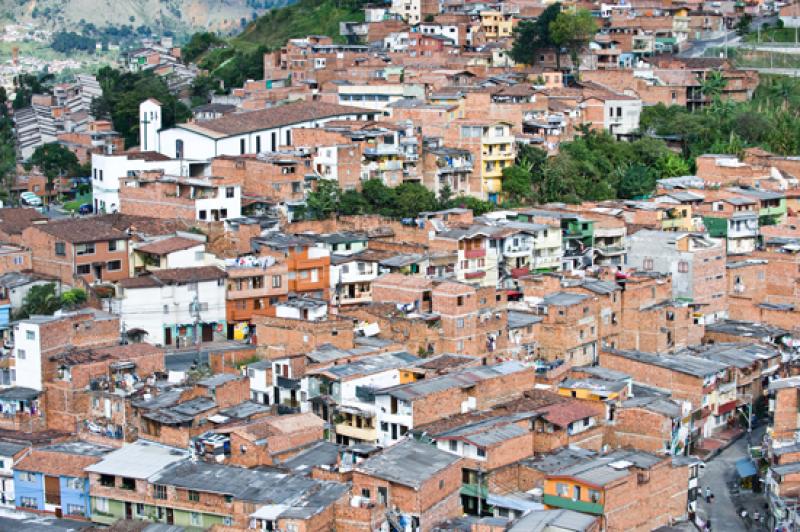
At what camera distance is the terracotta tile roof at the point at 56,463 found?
24766mm

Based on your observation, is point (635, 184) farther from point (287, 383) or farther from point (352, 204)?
point (287, 383)

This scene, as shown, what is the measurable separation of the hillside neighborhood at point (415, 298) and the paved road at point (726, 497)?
0.32 ft

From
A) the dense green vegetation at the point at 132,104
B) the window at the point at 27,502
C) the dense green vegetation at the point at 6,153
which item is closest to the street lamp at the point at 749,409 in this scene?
the window at the point at 27,502

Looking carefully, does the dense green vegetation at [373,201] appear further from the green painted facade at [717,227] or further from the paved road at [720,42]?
the paved road at [720,42]

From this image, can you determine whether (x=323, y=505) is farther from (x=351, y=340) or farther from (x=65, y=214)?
(x=65, y=214)

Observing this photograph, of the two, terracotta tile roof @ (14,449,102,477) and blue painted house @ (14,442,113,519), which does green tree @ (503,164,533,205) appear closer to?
blue painted house @ (14,442,113,519)

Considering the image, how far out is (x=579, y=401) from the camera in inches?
1070

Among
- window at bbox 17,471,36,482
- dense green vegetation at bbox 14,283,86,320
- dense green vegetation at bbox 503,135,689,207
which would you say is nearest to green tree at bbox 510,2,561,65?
dense green vegetation at bbox 503,135,689,207

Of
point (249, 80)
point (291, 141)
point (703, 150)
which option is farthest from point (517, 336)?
point (249, 80)

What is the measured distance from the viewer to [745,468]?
28.3 meters

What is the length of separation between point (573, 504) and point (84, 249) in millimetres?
13183

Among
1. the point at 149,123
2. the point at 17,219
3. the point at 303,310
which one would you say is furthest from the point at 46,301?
the point at 149,123

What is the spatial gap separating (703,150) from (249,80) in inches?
617

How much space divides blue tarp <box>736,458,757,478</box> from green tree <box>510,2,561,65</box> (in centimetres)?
2416
